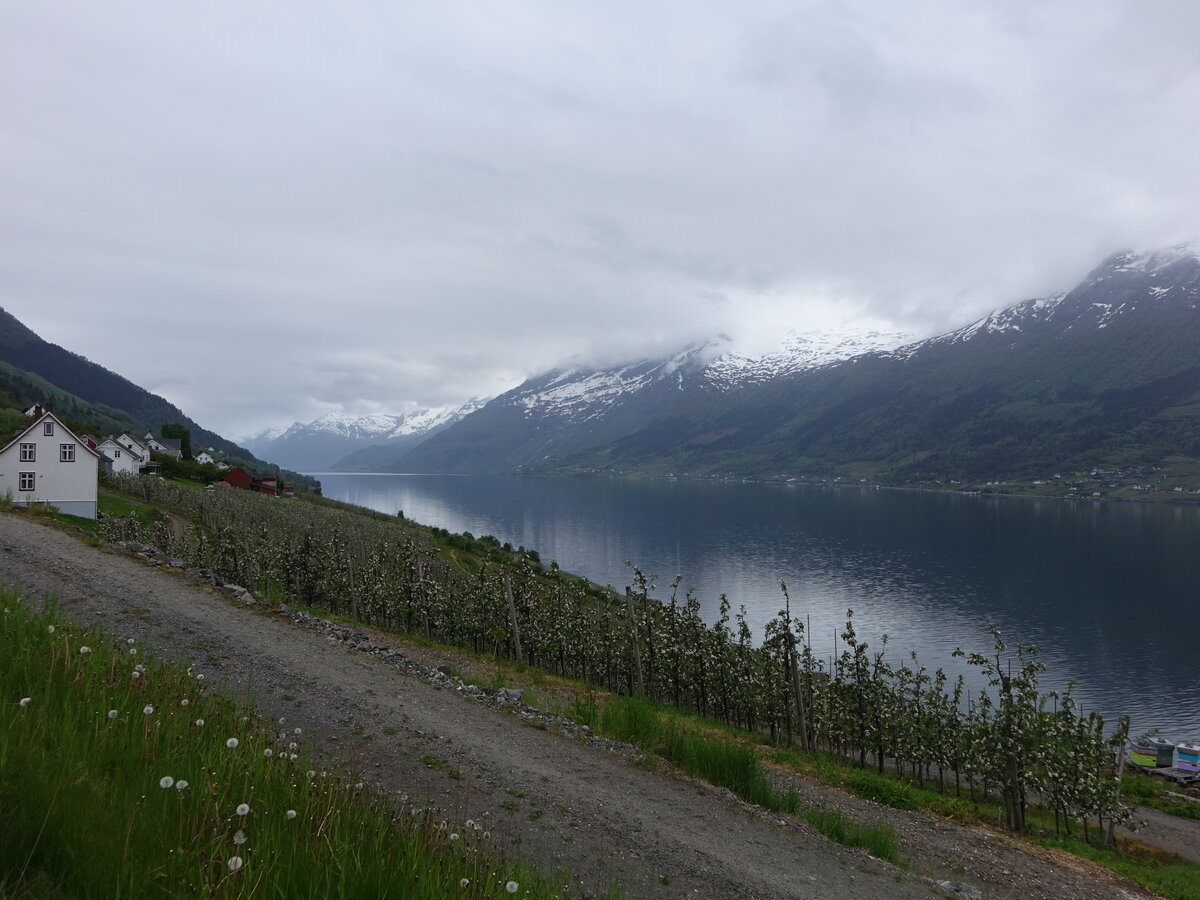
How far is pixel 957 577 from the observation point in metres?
94.7

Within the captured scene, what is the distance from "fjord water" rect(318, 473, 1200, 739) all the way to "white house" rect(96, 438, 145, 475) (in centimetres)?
6076

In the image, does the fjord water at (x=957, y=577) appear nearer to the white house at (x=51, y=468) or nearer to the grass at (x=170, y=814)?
the white house at (x=51, y=468)

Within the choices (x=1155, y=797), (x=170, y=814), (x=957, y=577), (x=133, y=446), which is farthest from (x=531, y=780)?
(x=133, y=446)

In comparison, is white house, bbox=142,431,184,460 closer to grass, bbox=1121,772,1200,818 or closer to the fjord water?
the fjord water

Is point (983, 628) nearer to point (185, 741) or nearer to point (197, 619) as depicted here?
point (197, 619)

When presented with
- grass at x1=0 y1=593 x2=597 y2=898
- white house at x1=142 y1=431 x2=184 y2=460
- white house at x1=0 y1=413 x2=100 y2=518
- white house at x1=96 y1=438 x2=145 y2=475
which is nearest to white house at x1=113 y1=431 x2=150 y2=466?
white house at x1=96 y1=438 x2=145 y2=475

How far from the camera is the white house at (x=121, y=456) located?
8375 centimetres

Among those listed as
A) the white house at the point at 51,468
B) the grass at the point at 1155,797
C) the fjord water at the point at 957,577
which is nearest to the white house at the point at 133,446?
the white house at the point at 51,468

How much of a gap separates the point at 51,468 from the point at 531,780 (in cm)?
5096

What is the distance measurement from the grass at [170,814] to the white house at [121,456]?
96.9 m

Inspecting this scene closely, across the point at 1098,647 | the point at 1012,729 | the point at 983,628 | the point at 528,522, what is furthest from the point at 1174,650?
the point at 528,522

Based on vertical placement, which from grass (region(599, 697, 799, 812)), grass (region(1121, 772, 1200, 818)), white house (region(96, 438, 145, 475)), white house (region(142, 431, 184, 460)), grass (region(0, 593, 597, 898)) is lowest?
grass (region(1121, 772, 1200, 818))

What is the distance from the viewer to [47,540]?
66.8 feet

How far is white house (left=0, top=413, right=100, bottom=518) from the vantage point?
43312 millimetres
